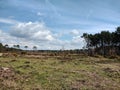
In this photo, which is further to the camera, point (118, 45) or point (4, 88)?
point (118, 45)

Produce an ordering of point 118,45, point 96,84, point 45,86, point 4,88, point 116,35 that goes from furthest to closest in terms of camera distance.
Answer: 1. point 118,45
2. point 116,35
3. point 96,84
4. point 45,86
5. point 4,88

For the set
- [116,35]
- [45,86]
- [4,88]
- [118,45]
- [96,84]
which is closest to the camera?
[4,88]

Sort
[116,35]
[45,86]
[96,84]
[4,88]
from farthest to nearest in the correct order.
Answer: [116,35], [96,84], [45,86], [4,88]

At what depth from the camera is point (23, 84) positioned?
1202 centimetres

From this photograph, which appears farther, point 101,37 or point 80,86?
point 101,37

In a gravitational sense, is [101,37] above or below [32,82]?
above

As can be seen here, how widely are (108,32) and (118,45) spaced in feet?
19.3

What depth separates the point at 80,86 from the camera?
1199cm

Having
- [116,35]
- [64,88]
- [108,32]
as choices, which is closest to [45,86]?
[64,88]

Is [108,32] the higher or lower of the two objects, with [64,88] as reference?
higher

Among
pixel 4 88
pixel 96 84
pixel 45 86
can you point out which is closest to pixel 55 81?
pixel 45 86

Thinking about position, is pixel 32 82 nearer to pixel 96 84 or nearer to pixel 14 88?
pixel 14 88

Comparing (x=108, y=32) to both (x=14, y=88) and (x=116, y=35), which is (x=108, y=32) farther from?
(x=14, y=88)

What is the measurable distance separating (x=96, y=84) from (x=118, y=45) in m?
70.8
